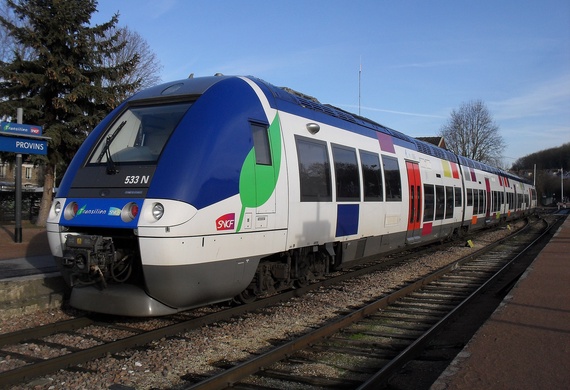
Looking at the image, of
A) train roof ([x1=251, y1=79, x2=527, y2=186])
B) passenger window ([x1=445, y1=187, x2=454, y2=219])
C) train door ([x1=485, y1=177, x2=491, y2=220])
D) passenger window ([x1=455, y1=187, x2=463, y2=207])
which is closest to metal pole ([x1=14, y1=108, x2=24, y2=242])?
train roof ([x1=251, y1=79, x2=527, y2=186])

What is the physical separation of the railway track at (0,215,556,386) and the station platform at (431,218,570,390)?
6.81 feet

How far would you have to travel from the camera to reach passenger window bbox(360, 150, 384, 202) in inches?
367

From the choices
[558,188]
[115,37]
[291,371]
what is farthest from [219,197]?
[558,188]

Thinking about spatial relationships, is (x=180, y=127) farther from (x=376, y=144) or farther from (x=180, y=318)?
(x=376, y=144)

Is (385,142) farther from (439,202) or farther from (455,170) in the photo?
(455,170)

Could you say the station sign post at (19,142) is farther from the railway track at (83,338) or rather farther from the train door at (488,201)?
the train door at (488,201)

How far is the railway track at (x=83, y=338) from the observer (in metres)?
4.62

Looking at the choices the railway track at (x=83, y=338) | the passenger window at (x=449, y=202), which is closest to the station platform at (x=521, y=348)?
the railway track at (x=83, y=338)

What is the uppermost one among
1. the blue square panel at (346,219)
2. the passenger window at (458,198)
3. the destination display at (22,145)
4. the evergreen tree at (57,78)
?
the evergreen tree at (57,78)

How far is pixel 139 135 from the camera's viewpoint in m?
6.36

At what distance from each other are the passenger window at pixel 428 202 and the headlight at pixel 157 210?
941 cm

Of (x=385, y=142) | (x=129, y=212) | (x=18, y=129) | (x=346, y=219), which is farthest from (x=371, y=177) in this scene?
(x=18, y=129)

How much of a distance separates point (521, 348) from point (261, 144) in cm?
390

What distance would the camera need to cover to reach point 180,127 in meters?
5.73
